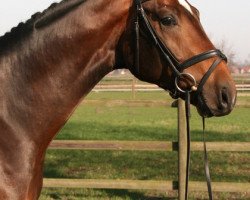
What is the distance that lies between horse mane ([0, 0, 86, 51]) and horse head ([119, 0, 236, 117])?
398 mm

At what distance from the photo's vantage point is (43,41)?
2625 mm

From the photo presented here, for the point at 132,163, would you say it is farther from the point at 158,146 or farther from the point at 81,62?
the point at 81,62

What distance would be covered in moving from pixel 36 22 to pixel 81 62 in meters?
0.36

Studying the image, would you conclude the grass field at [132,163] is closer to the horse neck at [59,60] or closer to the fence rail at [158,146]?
the fence rail at [158,146]

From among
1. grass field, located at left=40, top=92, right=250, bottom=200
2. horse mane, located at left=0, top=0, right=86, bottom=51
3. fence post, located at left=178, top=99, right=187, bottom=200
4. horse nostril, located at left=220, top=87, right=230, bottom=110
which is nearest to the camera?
horse nostril, located at left=220, top=87, right=230, bottom=110

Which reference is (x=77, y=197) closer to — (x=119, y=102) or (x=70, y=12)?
(x=119, y=102)

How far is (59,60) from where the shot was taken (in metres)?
2.63

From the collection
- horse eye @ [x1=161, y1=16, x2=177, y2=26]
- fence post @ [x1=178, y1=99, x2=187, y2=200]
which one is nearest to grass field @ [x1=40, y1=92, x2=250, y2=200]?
fence post @ [x1=178, y1=99, x2=187, y2=200]

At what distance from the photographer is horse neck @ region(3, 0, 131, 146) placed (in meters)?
2.59

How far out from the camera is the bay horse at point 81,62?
254 centimetres

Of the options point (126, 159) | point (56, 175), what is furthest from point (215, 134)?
point (56, 175)

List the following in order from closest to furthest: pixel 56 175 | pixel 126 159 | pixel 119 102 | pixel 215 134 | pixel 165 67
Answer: pixel 165 67 < pixel 119 102 < pixel 56 175 < pixel 126 159 < pixel 215 134

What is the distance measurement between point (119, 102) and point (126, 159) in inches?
122

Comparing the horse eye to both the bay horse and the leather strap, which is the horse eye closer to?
the bay horse
